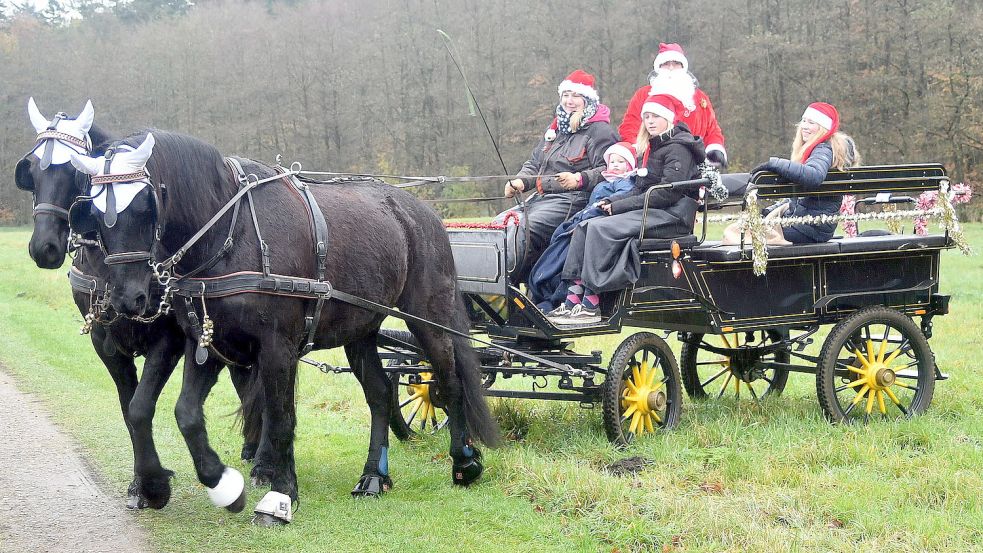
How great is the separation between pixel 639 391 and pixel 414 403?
2.18 metres

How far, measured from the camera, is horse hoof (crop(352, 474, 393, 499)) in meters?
5.55

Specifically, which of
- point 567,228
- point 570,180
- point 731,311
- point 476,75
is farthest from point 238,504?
point 476,75

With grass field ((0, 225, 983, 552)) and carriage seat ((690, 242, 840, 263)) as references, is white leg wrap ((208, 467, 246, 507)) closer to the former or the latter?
grass field ((0, 225, 983, 552))

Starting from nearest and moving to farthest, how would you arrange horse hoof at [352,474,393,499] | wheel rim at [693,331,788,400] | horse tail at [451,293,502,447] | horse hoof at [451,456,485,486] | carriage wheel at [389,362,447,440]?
horse hoof at [352,474,393,499], horse hoof at [451,456,485,486], horse tail at [451,293,502,447], carriage wheel at [389,362,447,440], wheel rim at [693,331,788,400]

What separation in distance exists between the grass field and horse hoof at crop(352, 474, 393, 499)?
0.09 meters

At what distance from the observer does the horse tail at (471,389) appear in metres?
5.84

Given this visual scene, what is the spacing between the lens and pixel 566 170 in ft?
22.5

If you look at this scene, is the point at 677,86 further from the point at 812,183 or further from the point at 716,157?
the point at 812,183

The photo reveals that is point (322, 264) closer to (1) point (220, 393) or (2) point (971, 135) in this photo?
(1) point (220, 393)

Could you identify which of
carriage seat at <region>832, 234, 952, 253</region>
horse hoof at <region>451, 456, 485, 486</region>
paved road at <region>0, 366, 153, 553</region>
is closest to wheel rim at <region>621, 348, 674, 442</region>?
horse hoof at <region>451, 456, 485, 486</region>

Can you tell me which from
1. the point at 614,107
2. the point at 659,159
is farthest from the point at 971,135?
the point at 659,159

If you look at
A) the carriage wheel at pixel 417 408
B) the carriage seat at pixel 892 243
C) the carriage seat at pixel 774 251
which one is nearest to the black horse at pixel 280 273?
the carriage wheel at pixel 417 408

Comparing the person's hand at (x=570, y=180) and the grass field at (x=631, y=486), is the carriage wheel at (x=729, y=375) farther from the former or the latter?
the person's hand at (x=570, y=180)

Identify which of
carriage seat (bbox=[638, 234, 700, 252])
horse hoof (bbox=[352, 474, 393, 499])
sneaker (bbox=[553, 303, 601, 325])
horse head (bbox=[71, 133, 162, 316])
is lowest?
horse hoof (bbox=[352, 474, 393, 499])
